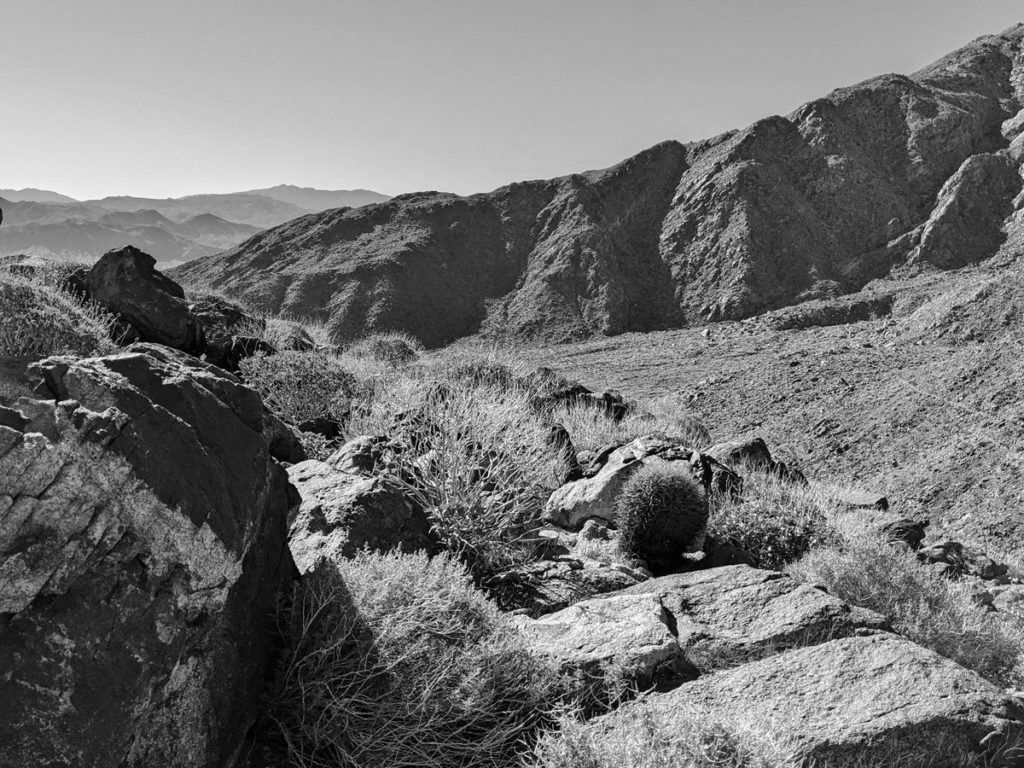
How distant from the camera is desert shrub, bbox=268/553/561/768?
373 centimetres

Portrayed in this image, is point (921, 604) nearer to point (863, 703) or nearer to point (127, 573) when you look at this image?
point (863, 703)

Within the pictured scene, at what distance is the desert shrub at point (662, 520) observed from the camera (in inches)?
288

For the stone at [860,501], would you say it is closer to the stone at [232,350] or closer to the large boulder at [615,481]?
the large boulder at [615,481]

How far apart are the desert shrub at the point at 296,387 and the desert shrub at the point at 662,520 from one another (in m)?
5.26

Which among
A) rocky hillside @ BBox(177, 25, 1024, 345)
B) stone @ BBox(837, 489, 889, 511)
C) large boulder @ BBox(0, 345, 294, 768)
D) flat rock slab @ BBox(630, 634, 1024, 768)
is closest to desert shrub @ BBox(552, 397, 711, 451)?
stone @ BBox(837, 489, 889, 511)

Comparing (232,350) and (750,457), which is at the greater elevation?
(232,350)

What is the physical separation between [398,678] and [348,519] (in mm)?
1453

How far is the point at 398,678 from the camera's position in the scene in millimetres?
4000

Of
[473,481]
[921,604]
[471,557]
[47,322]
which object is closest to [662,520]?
[473,481]

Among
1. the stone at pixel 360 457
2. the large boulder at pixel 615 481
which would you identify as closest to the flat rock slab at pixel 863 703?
the stone at pixel 360 457

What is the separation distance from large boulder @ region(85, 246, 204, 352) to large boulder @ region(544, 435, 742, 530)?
6402 millimetres

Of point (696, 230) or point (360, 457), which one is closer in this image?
point (360, 457)

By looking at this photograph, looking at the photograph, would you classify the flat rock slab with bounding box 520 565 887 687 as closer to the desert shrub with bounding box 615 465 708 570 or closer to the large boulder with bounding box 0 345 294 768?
the desert shrub with bounding box 615 465 708 570

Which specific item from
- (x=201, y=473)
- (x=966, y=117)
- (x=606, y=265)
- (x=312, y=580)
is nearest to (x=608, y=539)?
(x=312, y=580)
